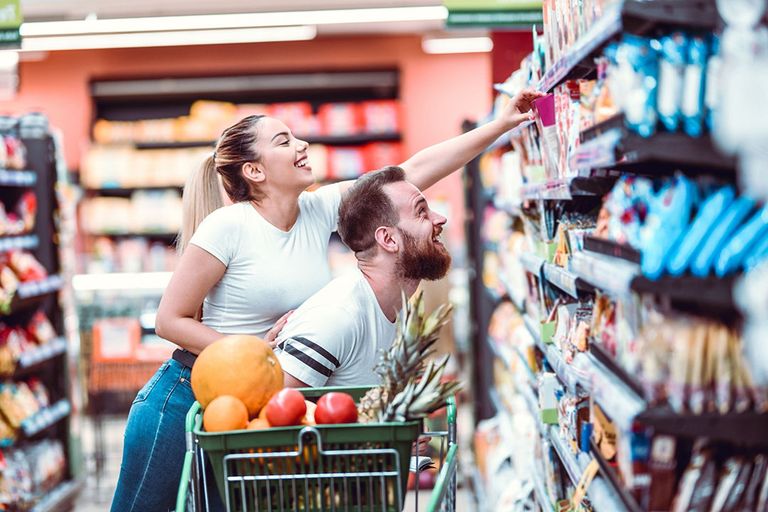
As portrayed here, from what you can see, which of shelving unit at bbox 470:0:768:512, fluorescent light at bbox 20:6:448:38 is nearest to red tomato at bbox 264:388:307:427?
shelving unit at bbox 470:0:768:512

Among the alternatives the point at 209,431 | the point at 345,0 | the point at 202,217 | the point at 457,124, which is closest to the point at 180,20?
the point at 345,0

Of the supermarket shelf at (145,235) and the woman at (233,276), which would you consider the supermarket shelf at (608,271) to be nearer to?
the woman at (233,276)

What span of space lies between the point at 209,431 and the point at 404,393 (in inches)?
15.4

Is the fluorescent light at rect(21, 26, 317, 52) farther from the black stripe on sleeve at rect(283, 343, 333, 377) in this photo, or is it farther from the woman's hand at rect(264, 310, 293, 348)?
the black stripe on sleeve at rect(283, 343, 333, 377)

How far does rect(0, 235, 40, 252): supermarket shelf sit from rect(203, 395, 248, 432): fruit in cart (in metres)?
3.75

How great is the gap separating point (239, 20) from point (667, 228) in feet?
23.8

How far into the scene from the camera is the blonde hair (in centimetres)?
298

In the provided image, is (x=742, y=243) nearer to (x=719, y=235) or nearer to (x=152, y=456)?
(x=719, y=235)

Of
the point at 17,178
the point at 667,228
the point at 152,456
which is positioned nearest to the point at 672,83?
the point at 667,228

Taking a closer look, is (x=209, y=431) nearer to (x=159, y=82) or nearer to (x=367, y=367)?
(x=367, y=367)

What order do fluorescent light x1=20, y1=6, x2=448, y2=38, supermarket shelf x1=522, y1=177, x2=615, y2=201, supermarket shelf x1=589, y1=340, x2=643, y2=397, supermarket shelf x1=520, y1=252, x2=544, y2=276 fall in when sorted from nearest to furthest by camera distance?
1. supermarket shelf x1=589, y1=340, x2=643, y2=397
2. supermarket shelf x1=522, y1=177, x2=615, y2=201
3. supermarket shelf x1=520, y1=252, x2=544, y2=276
4. fluorescent light x1=20, y1=6, x2=448, y2=38

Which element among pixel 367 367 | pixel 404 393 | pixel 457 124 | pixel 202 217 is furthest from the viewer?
pixel 457 124

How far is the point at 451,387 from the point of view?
75.0 inches

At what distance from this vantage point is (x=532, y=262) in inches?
125
